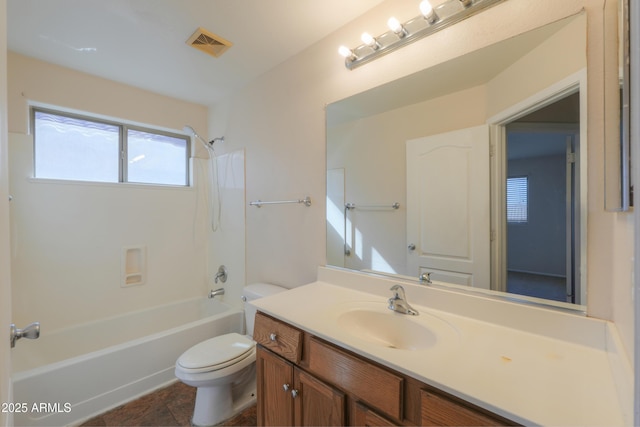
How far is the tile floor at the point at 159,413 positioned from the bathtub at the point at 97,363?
2.6 inches

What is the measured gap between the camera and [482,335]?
0.90 meters

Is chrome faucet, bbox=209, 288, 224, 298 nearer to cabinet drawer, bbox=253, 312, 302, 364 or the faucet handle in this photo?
cabinet drawer, bbox=253, 312, 302, 364

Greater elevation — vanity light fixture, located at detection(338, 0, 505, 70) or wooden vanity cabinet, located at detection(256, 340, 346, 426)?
vanity light fixture, located at detection(338, 0, 505, 70)

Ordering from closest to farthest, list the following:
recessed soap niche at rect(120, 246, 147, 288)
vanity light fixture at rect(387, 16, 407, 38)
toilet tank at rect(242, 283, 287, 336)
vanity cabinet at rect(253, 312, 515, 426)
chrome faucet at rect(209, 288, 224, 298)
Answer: vanity cabinet at rect(253, 312, 515, 426), vanity light fixture at rect(387, 16, 407, 38), toilet tank at rect(242, 283, 287, 336), recessed soap niche at rect(120, 246, 147, 288), chrome faucet at rect(209, 288, 224, 298)

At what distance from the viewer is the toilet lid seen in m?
1.47

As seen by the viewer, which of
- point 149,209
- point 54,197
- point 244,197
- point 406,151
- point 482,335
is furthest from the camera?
point 149,209

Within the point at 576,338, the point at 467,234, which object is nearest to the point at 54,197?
the point at 467,234

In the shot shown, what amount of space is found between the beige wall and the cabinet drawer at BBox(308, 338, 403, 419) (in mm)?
597

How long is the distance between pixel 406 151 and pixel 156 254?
2.49 metres

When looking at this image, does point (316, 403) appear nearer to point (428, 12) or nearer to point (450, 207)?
point (450, 207)

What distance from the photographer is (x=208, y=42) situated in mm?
1687

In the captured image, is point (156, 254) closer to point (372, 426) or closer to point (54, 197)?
point (54, 197)

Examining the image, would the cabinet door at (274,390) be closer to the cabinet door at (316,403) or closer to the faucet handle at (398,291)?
the cabinet door at (316,403)

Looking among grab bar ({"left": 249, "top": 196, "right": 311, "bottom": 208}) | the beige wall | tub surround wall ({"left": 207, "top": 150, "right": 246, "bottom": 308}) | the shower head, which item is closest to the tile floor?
tub surround wall ({"left": 207, "top": 150, "right": 246, "bottom": 308})
